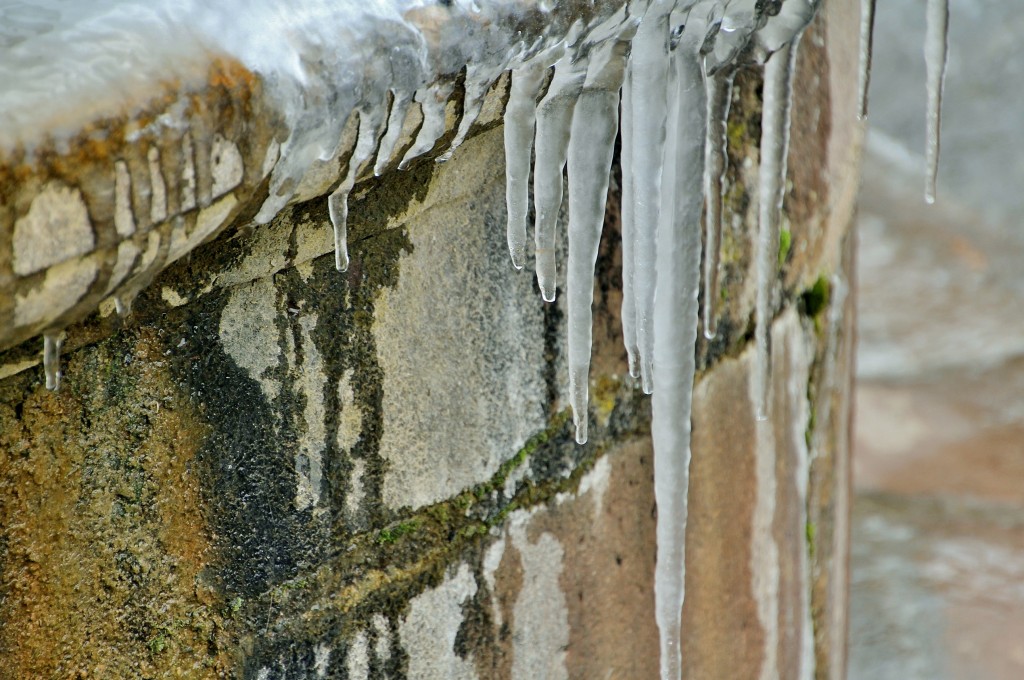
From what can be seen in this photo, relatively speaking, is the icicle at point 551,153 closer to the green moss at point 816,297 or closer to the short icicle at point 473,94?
the short icicle at point 473,94

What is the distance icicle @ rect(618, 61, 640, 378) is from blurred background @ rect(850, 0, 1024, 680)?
3744 mm

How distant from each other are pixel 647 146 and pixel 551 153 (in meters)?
0.09

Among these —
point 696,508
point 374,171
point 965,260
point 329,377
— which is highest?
point 374,171

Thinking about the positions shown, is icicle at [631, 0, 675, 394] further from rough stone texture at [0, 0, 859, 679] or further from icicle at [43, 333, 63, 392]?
icicle at [43, 333, 63, 392]

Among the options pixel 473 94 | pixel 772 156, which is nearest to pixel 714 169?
pixel 772 156

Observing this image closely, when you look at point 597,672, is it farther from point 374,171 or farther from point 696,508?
point 374,171

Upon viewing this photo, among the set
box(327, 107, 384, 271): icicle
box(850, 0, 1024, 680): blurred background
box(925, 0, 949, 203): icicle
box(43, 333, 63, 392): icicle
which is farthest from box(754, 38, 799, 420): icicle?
box(850, 0, 1024, 680): blurred background

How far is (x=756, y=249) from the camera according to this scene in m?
1.25

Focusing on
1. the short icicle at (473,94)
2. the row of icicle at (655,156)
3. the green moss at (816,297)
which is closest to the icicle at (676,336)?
the row of icicle at (655,156)

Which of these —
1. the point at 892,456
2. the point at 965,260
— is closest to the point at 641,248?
the point at 892,456

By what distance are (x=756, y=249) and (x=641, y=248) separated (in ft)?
1.15

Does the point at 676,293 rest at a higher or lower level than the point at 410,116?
lower

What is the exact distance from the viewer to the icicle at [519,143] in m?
0.77

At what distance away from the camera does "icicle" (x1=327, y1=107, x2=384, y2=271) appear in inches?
25.2
